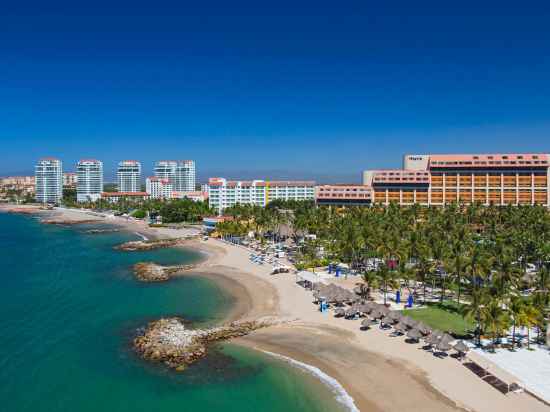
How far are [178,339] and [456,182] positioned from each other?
10032 centimetres

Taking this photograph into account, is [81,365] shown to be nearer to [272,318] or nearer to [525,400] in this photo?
[272,318]

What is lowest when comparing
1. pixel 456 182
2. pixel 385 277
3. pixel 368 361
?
pixel 368 361

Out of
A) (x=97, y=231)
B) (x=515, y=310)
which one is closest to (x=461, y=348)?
(x=515, y=310)

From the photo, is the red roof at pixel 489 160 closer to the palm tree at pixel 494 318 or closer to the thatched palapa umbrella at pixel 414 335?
the palm tree at pixel 494 318

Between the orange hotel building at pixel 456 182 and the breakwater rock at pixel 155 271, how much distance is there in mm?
65512

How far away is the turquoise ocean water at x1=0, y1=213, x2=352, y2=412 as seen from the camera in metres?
27.5

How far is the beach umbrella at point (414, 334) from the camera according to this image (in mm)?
33938

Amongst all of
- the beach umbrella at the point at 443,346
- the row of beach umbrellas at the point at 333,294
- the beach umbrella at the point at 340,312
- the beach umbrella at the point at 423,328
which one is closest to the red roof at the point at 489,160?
the row of beach umbrellas at the point at 333,294

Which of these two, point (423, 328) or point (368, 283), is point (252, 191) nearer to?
point (368, 283)

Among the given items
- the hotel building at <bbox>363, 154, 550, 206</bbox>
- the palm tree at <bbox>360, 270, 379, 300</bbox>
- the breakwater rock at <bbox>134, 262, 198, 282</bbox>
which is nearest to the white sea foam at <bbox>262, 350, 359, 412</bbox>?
the palm tree at <bbox>360, 270, 379, 300</bbox>

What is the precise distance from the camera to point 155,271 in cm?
6406

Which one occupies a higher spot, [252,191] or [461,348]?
[252,191]

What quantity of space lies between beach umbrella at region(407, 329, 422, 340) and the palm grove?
12.4 ft

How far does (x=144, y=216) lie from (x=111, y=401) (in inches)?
5326
